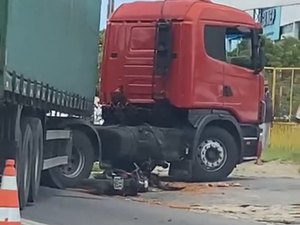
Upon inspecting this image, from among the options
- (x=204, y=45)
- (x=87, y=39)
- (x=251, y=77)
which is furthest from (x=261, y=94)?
(x=87, y=39)

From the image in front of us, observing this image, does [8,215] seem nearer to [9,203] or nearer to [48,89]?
[9,203]

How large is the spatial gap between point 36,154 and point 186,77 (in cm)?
618

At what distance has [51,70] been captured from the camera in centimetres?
1401

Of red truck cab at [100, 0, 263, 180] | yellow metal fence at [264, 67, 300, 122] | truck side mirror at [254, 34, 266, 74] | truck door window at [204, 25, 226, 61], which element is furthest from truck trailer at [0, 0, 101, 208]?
yellow metal fence at [264, 67, 300, 122]

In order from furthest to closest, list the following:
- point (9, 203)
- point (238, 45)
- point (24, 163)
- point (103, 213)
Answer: point (238, 45) < point (103, 213) < point (24, 163) < point (9, 203)

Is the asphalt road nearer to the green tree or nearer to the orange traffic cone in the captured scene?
the orange traffic cone

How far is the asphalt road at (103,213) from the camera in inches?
519

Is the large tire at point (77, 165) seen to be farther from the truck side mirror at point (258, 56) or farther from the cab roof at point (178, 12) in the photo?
the truck side mirror at point (258, 56)

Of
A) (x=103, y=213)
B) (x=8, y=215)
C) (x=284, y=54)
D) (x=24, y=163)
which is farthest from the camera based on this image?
(x=284, y=54)

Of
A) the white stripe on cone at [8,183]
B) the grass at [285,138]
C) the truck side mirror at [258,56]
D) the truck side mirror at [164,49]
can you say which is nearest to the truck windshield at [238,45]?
the truck side mirror at [258,56]

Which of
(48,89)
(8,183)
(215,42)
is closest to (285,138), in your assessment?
(215,42)

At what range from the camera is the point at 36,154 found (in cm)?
1436

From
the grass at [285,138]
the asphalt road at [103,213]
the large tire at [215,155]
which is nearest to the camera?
the asphalt road at [103,213]

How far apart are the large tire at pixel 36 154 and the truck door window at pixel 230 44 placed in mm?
6121
